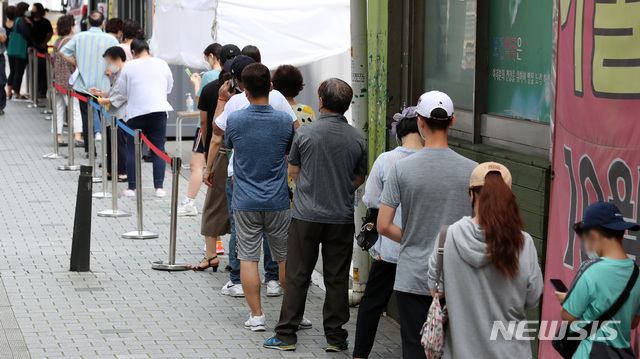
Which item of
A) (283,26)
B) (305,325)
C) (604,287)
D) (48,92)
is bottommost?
(305,325)

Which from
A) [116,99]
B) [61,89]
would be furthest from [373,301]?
[61,89]

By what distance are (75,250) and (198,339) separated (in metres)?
2.32

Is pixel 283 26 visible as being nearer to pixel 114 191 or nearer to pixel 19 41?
pixel 114 191

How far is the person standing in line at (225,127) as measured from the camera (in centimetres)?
725

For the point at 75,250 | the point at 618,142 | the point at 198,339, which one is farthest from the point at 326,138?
the point at 75,250

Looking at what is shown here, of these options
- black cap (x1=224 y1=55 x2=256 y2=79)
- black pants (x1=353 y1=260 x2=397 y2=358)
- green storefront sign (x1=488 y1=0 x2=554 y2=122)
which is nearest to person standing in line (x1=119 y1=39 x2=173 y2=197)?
black cap (x1=224 y1=55 x2=256 y2=79)

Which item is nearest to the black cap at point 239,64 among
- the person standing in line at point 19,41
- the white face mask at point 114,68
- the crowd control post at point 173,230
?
the crowd control post at point 173,230

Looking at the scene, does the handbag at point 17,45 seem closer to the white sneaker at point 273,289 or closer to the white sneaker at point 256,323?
the white sneaker at point 273,289

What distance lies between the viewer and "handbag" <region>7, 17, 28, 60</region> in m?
21.3

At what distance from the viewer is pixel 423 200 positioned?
4762 millimetres

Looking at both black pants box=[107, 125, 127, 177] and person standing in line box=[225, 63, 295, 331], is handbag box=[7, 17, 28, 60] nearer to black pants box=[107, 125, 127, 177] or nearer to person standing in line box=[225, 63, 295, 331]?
black pants box=[107, 125, 127, 177]

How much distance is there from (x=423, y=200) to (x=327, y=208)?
1.55 meters

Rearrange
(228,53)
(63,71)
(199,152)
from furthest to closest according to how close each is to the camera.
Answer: (63,71) < (199,152) < (228,53)

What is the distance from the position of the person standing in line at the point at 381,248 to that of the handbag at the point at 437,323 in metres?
1.29
